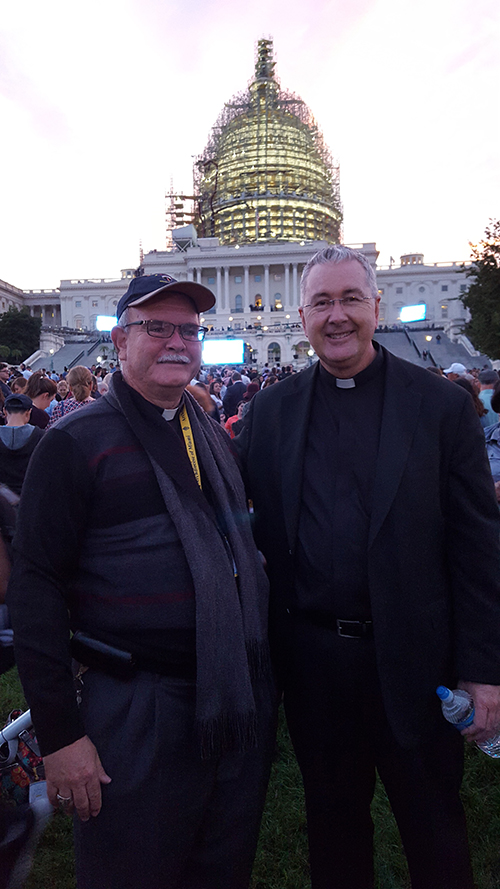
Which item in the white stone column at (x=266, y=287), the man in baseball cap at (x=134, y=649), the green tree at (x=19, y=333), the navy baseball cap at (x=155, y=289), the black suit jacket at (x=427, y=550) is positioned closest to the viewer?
the man in baseball cap at (x=134, y=649)

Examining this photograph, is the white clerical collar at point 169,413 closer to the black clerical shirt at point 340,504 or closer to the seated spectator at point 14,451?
the black clerical shirt at point 340,504

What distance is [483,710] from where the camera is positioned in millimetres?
2250

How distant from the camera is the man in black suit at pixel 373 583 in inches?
87.7

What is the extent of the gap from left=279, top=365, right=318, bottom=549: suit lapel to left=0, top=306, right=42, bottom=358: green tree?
60.4 meters

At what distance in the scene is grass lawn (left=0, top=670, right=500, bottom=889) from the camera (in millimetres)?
2936

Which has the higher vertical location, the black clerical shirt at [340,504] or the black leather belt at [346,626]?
the black clerical shirt at [340,504]

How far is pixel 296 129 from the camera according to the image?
3191 inches

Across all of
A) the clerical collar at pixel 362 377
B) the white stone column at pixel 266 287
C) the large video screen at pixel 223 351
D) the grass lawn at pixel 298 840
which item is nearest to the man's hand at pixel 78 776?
the grass lawn at pixel 298 840

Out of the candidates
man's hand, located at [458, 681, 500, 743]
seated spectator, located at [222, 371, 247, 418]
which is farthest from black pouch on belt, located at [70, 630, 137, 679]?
seated spectator, located at [222, 371, 247, 418]

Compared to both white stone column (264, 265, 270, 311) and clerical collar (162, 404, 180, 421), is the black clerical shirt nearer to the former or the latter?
clerical collar (162, 404, 180, 421)

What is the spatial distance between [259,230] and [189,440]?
8127 centimetres

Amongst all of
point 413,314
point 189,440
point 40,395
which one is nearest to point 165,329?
point 189,440

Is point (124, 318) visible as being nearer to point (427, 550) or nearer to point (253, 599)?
point (253, 599)

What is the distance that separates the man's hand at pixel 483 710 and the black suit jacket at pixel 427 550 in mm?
61
